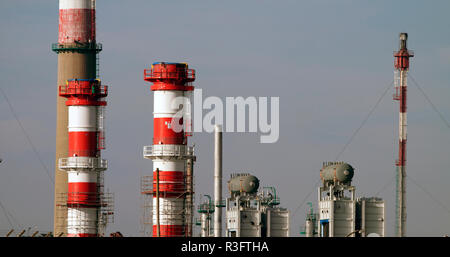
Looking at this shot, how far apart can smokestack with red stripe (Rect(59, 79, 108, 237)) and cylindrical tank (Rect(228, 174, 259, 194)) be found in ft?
52.1

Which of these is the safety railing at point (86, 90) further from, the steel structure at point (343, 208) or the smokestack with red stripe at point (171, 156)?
the steel structure at point (343, 208)

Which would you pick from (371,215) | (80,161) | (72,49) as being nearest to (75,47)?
(72,49)

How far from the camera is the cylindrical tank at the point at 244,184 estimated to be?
12775cm

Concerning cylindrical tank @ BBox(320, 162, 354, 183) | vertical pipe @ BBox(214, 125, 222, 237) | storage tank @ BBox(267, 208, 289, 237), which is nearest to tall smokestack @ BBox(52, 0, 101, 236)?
vertical pipe @ BBox(214, 125, 222, 237)

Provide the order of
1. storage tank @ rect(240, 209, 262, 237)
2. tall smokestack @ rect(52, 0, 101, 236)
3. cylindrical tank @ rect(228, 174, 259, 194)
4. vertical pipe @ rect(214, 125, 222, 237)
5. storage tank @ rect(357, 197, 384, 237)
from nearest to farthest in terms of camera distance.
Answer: vertical pipe @ rect(214, 125, 222, 237) < storage tank @ rect(357, 197, 384, 237) < storage tank @ rect(240, 209, 262, 237) < cylindrical tank @ rect(228, 174, 259, 194) < tall smokestack @ rect(52, 0, 101, 236)

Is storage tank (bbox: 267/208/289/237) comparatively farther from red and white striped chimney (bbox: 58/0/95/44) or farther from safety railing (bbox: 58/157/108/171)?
red and white striped chimney (bbox: 58/0/95/44)

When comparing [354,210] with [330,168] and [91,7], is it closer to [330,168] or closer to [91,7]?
[330,168]

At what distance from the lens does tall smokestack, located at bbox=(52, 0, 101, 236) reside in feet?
424

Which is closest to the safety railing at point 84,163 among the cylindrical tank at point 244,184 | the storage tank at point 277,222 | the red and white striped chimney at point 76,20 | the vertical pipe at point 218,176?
the vertical pipe at point 218,176

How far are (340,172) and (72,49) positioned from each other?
102 ft

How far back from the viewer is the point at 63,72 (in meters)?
131

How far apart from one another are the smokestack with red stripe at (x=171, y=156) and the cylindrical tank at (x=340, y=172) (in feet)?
45.6
